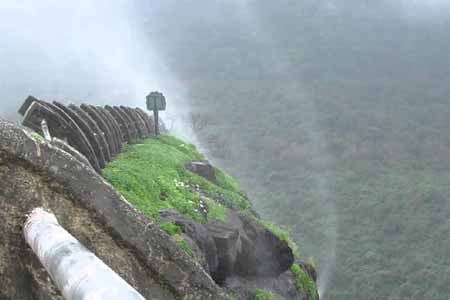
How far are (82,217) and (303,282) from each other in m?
6.96

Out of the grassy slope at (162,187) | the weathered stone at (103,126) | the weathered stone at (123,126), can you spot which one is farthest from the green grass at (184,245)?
the weathered stone at (123,126)

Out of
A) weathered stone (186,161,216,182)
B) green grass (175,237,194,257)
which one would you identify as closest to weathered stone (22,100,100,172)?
green grass (175,237,194,257)

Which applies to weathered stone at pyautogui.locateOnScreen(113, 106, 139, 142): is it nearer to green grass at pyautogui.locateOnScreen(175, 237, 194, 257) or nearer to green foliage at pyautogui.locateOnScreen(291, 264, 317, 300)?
green foliage at pyautogui.locateOnScreen(291, 264, 317, 300)

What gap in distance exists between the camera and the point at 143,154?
1065 centimetres

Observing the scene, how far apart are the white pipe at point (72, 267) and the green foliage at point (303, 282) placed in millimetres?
6788

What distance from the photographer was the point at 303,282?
959 cm

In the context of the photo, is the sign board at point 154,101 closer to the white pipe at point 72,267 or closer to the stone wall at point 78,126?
the stone wall at point 78,126

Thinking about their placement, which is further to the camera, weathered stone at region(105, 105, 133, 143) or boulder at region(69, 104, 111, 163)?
weathered stone at region(105, 105, 133, 143)

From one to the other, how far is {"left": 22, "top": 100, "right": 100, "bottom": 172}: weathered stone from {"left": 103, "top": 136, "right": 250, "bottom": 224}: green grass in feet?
1.85

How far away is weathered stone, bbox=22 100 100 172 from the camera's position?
6.35m

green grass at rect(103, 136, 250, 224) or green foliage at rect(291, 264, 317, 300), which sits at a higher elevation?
green grass at rect(103, 136, 250, 224)

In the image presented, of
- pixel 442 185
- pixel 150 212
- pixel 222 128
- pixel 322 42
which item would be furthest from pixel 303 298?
pixel 322 42

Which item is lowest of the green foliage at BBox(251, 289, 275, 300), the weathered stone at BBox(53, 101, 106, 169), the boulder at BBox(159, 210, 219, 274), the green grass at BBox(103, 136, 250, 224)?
the green foliage at BBox(251, 289, 275, 300)

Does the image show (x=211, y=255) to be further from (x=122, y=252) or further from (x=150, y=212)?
(x=122, y=252)
